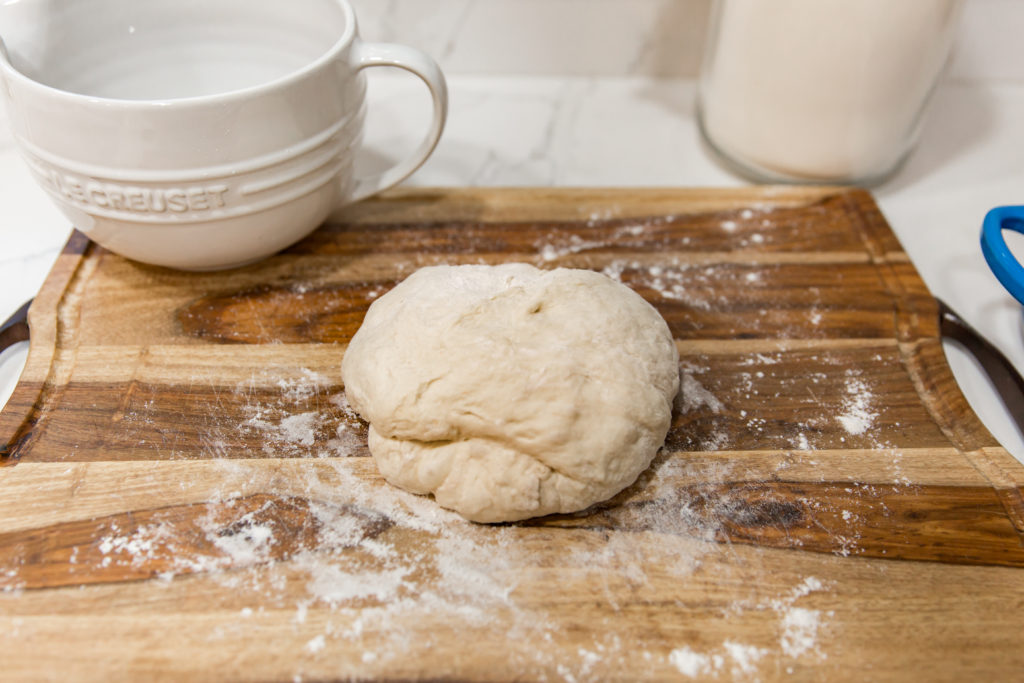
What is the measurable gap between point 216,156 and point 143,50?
46cm

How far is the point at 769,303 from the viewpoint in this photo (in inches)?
45.6

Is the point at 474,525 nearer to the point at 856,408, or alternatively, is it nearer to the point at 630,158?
the point at 856,408

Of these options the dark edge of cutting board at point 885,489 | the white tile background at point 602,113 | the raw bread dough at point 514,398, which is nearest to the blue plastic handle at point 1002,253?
the dark edge of cutting board at point 885,489

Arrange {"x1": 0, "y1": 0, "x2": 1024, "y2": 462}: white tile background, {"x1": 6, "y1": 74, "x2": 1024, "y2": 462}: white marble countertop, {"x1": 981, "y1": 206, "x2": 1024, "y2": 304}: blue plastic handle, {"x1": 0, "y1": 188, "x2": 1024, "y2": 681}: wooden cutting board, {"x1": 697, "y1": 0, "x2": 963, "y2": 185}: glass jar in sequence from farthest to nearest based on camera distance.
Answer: {"x1": 0, "y1": 0, "x2": 1024, "y2": 462}: white tile background
{"x1": 6, "y1": 74, "x2": 1024, "y2": 462}: white marble countertop
{"x1": 697, "y1": 0, "x2": 963, "y2": 185}: glass jar
{"x1": 981, "y1": 206, "x2": 1024, "y2": 304}: blue plastic handle
{"x1": 0, "y1": 188, "x2": 1024, "y2": 681}: wooden cutting board

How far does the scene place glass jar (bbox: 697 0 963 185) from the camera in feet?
3.84

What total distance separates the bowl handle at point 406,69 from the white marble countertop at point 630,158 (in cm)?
27

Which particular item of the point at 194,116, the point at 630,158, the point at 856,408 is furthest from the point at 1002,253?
the point at 194,116

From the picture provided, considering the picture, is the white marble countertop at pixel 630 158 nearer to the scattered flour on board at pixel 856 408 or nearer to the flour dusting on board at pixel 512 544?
the scattered flour on board at pixel 856 408

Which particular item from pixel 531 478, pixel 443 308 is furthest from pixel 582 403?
pixel 443 308

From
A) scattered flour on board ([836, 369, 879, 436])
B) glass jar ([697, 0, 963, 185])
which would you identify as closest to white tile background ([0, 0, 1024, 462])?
glass jar ([697, 0, 963, 185])

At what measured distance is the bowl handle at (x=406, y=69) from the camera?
1.05 metres

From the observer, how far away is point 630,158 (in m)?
1.58

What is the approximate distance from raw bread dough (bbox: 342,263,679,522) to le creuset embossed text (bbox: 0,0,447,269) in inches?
11.4

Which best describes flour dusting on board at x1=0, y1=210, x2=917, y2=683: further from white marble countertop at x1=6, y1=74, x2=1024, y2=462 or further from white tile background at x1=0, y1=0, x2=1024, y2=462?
white tile background at x1=0, y1=0, x2=1024, y2=462
